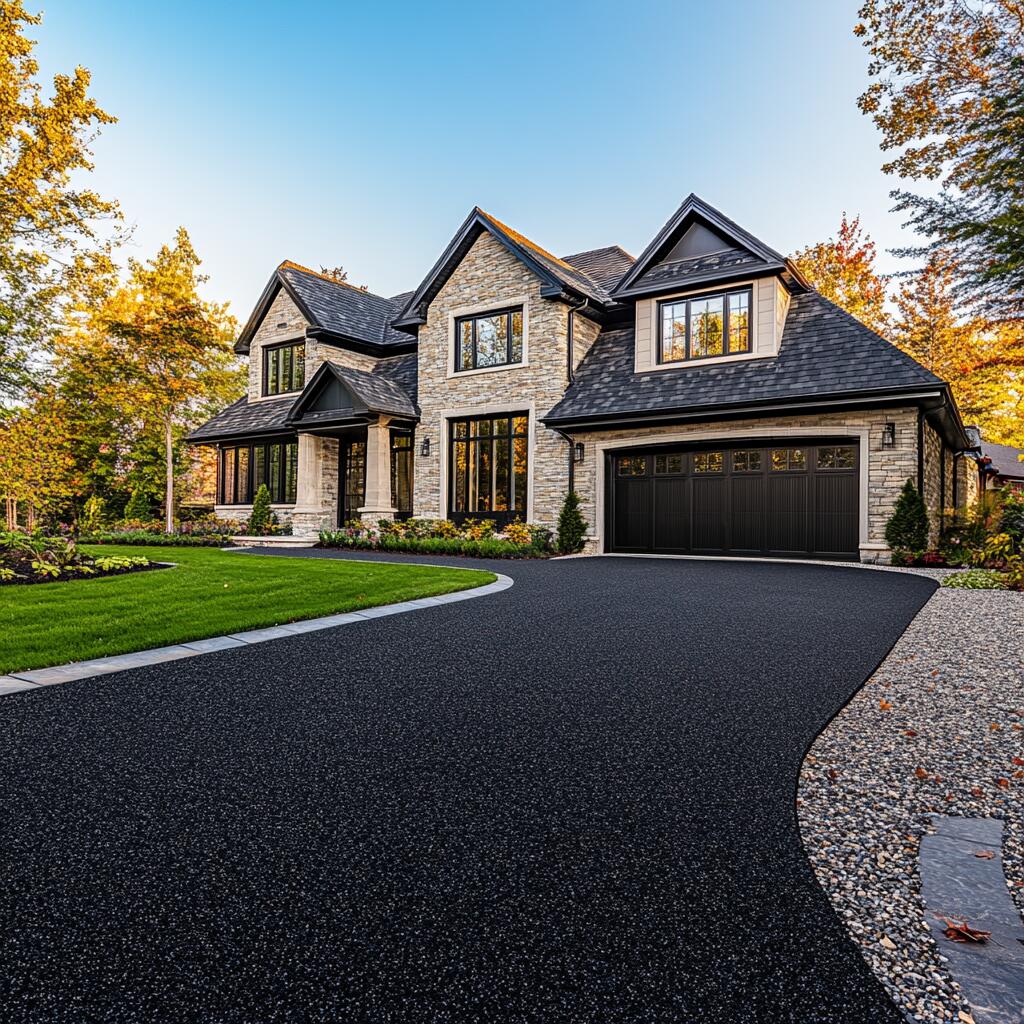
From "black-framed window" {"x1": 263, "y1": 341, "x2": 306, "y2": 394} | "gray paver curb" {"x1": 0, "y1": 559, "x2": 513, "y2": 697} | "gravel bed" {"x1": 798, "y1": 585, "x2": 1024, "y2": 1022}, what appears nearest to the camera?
"gravel bed" {"x1": 798, "y1": 585, "x2": 1024, "y2": 1022}

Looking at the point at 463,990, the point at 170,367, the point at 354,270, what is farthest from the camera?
the point at 354,270

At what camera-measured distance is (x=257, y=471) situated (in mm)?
20500

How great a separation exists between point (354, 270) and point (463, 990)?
132 ft

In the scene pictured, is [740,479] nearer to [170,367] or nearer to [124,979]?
[124,979]

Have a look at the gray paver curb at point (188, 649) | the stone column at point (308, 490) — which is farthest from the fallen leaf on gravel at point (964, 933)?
the stone column at point (308, 490)

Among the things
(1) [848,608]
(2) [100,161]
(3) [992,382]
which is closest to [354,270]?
(2) [100,161]

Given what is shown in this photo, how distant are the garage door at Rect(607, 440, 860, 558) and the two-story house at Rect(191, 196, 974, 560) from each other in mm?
34

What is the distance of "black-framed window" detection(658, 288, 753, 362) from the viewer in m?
13.7

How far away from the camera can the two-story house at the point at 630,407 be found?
40.8 feet

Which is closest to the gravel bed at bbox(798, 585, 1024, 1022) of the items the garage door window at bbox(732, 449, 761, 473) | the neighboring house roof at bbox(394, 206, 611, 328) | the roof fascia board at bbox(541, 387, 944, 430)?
the roof fascia board at bbox(541, 387, 944, 430)

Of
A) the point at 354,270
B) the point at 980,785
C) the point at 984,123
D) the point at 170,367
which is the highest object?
the point at 354,270

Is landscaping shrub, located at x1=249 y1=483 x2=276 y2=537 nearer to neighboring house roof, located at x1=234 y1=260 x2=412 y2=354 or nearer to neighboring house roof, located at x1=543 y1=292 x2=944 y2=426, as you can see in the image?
neighboring house roof, located at x1=234 y1=260 x2=412 y2=354

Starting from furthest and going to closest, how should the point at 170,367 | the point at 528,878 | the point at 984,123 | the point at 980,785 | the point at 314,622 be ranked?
the point at 170,367 → the point at 984,123 → the point at 314,622 → the point at 980,785 → the point at 528,878

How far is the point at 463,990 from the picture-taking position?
1561 mm
